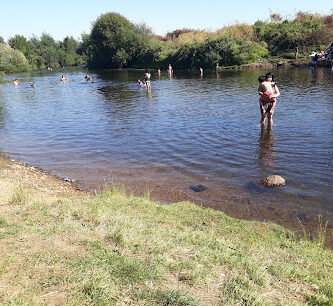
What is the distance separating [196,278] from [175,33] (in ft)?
326

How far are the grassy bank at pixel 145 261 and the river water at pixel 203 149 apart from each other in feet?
6.70

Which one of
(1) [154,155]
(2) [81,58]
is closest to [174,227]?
(1) [154,155]

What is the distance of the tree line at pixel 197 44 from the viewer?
171 feet

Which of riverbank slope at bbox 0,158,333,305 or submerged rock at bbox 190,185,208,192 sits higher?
riverbank slope at bbox 0,158,333,305

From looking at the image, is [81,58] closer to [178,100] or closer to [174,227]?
[178,100]

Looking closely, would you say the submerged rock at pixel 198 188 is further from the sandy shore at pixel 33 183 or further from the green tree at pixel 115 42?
the green tree at pixel 115 42

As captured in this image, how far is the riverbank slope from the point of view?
11.5ft

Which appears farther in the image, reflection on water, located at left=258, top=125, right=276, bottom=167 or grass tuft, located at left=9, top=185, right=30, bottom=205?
reflection on water, located at left=258, top=125, right=276, bottom=167

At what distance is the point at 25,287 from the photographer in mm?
3441

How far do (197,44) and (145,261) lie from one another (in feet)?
197

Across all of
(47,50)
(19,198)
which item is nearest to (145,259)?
(19,198)

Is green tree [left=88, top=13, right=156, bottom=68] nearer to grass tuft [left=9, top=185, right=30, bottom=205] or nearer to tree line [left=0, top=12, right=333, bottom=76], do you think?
tree line [left=0, top=12, right=333, bottom=76]

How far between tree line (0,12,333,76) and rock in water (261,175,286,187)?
4634 centimetres

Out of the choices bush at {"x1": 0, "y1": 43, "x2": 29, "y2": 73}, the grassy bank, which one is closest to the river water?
the grassy bank
